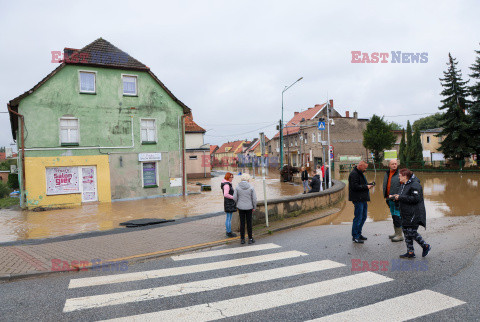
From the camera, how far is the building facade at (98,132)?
691 inches

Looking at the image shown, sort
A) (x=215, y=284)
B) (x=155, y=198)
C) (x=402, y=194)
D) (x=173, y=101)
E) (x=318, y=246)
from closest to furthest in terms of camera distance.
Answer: (x=215, y=284) → (x=402, y=194) → (x=318, y=246) → (x=155, y=198) → (x=173, y=101)

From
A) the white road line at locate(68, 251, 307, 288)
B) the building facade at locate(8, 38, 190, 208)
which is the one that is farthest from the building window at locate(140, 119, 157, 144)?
the white road line at locate(68, 251, 307, 288)

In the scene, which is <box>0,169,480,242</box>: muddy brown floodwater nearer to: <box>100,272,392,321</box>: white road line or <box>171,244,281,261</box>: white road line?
<box>171,244,281,261</box>: white road line

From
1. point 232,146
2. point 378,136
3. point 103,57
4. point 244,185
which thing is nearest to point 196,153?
point 103,57

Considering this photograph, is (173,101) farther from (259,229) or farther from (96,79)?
(259,229)

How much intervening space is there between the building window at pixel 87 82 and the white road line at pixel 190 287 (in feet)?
53.9

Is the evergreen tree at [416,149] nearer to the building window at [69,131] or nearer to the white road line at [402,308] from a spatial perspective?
the building window at [69,131]

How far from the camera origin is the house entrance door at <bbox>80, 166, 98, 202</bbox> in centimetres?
1864

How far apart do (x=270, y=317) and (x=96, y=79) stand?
1847 cm

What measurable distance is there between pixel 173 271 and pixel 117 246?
267 centimetres

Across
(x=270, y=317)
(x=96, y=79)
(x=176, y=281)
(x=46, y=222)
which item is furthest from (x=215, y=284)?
(x=96, y=79)

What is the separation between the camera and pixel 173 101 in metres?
21.7

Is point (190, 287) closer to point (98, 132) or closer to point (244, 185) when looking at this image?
point (244, 185)

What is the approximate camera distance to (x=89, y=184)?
18.8 m
